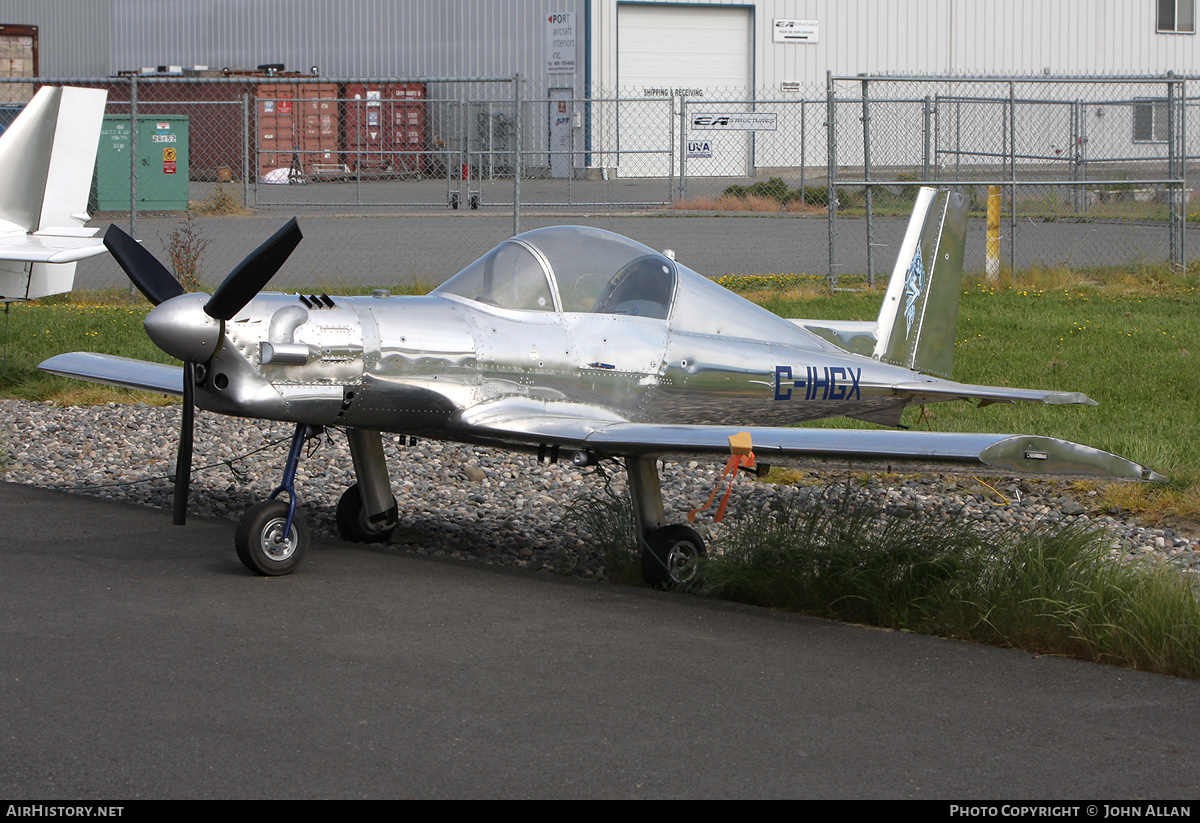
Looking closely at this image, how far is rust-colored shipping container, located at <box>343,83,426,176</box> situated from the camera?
32.2 metres

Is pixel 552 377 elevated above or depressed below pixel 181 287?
below

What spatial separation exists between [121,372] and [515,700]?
4.31 metres

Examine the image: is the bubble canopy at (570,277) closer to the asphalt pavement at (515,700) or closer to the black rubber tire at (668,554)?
the black rubber tire at (668,554)

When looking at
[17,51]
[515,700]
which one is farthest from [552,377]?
[17,51]

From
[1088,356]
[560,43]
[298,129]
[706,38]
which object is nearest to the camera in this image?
[1088,356]

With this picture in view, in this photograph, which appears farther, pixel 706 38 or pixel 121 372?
pixel 706 38

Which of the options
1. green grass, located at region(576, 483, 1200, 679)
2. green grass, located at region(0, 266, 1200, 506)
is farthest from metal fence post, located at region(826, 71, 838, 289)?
green grass, located at region(576, 483, 1200, 679)

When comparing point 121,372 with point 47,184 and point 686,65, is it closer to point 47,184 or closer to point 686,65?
point 47,184

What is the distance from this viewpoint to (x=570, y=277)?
665 centimetres

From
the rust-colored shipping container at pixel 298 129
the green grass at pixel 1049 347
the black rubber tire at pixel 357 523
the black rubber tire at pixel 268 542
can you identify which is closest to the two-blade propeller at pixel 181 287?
the black rubber tire at pixel 268 542

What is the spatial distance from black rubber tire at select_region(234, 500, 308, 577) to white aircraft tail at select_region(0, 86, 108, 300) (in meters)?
6.14

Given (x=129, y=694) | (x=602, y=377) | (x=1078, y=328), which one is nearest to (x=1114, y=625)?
(x=602, y=377)
